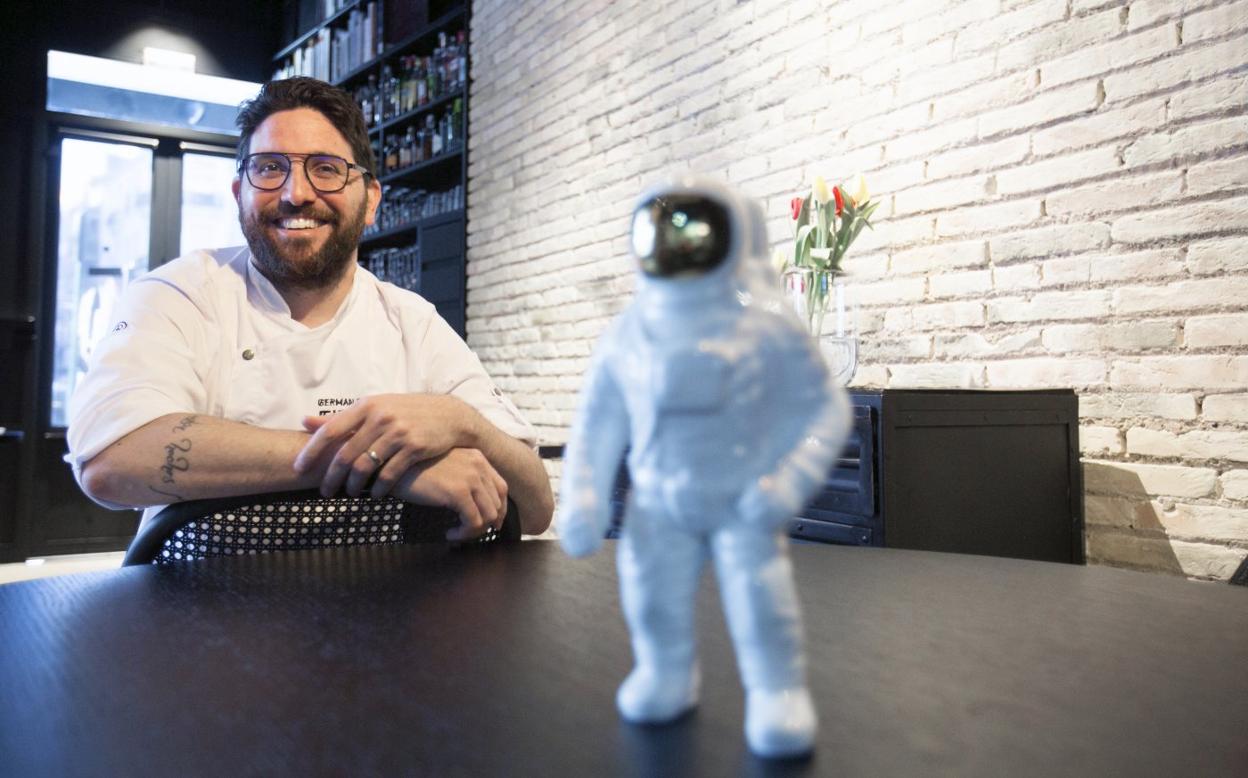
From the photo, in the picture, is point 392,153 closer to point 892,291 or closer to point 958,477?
point 892,291

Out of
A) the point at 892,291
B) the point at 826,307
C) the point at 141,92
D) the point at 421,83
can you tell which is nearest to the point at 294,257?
the point at 826,307

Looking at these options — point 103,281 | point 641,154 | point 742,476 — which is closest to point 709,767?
point 742,476

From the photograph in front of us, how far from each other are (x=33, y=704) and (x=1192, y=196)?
2.06 meters

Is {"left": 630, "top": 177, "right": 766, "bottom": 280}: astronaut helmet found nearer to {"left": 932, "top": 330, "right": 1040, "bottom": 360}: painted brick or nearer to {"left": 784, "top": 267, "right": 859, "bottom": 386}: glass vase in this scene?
{"left": 784, "top": 267, "right": 859, "bottom": 386}: glass vase

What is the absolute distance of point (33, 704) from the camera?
1.62 ft

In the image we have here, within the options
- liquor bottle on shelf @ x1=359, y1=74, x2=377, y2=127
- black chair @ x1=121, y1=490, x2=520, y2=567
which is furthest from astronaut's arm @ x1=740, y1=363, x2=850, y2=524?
liquor bottle on shelf @ x1=359, y1=74, x2=377, y2=127

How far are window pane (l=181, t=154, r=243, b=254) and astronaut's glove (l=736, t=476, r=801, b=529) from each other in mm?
5866

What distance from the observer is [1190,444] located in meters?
1.84

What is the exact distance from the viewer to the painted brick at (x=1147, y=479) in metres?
1.82

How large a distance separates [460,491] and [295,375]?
489 millimetres

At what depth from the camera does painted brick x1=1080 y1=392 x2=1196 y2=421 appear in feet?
6.05

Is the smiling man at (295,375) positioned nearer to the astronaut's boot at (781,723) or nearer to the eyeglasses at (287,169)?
the eyeglasses at (287,169)

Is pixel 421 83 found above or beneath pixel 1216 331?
above

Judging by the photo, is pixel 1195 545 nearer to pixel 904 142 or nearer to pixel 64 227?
pixel 904 142
